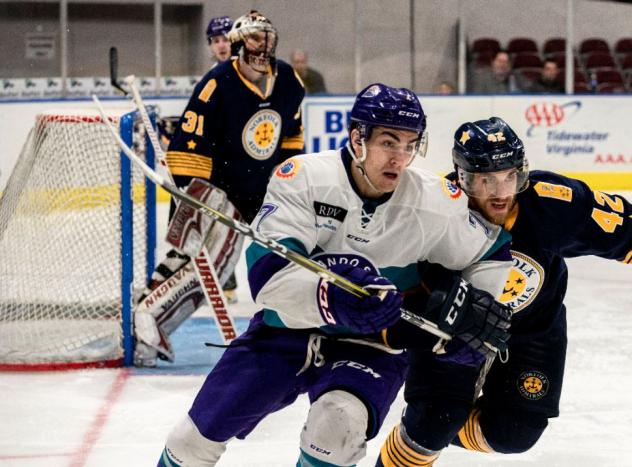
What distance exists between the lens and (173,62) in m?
8.14

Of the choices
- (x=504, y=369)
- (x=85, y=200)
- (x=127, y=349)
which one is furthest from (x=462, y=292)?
(x=85, y=200)

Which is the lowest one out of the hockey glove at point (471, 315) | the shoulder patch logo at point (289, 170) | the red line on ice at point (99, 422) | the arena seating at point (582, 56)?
the red line on ice at point (99, 422)

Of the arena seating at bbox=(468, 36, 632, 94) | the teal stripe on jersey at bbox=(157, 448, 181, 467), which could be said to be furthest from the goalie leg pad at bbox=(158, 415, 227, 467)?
the arena seating at bbox=(468, 36, 632, 94)

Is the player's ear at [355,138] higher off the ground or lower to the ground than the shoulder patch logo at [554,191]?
higher

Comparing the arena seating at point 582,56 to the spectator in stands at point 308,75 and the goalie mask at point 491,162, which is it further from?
the goalie mask at point 491,162

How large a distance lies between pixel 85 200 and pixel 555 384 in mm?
2179

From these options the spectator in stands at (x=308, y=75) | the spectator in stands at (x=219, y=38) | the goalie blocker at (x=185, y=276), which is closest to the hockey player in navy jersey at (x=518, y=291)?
the goalie blocker at (x=185, y=276)

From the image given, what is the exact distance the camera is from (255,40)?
12.7ft

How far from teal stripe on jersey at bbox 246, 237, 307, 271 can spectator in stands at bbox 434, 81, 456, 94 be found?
622 centimetres

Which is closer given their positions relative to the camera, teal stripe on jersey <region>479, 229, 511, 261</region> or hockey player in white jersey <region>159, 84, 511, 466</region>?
hockey player in white jersey <region>159, 84, 511, 466</region>

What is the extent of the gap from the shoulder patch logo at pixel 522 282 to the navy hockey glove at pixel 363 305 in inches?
20.9

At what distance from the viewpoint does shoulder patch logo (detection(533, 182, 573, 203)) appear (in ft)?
7.85

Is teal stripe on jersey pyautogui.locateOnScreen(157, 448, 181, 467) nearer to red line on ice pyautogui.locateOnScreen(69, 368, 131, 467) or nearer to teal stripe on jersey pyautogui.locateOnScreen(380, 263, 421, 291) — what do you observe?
teal stripe on jersey pyautogui.locateOnScreen(380, 263, 421, 291)

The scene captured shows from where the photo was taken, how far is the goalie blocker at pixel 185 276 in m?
3.75
